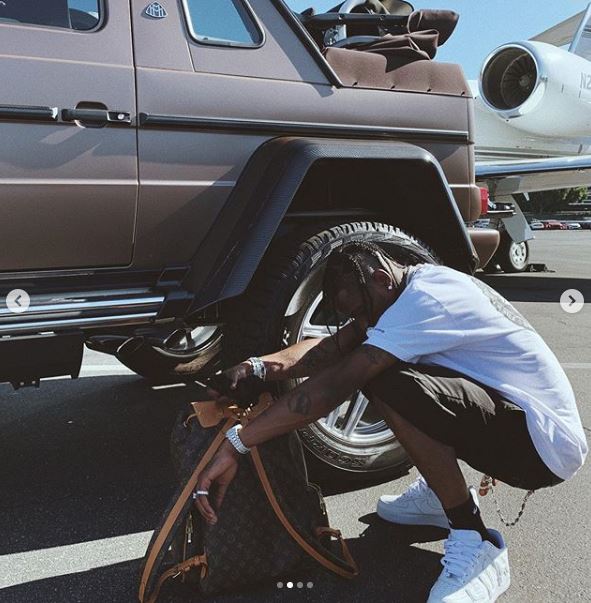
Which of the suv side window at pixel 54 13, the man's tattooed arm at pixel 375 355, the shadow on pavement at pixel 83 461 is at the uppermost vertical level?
the suv side window at pixel 54 13

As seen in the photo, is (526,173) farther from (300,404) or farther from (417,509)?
(300,404)

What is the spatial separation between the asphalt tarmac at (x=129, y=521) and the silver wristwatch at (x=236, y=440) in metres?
0.43

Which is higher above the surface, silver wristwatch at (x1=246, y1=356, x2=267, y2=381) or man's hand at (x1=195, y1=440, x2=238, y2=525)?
silver wristwatch at (x1=246, y1=356, x2=267, y2=381)

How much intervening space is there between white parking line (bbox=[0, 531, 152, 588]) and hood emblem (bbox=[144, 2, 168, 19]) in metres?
1.73

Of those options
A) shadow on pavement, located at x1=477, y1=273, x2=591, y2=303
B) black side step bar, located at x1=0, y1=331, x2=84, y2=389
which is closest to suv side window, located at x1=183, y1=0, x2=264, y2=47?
black side step bar, located at x1=0, y1=331, x2=84, y2=389

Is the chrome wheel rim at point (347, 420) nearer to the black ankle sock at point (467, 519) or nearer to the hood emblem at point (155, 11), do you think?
Answer: the black ankle sock at point (467, 519)

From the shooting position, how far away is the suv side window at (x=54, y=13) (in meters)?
2.18

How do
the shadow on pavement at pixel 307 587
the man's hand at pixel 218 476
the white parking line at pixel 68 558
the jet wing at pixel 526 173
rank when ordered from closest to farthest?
1. the man's hand at pixel 218 476
2. the shadow on pavement at pixel 307 587
3. the white parking line at pixel 68 558
4. the jet wing at pixel 526 173

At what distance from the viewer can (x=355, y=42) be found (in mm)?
2951

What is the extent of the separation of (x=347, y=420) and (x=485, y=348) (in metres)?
0.82

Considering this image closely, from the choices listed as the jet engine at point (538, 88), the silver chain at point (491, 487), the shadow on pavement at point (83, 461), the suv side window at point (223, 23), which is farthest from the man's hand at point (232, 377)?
the jet engine at point (538, 88)

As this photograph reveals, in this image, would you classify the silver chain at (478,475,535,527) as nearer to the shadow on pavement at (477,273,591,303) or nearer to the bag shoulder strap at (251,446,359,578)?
the bag shoulder strap at (251,446,359,578)

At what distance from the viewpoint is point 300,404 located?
1.74 m

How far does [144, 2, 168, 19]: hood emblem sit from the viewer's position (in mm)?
2322
